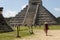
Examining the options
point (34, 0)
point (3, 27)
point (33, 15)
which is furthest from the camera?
point (34, 0)

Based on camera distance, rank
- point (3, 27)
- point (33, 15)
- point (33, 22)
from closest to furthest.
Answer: point (3, 27) < point (33, 22) < point (33, 15)

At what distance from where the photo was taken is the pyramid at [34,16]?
3041 inches

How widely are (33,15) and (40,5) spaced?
634 cm

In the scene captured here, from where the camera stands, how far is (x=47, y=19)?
78.4 metres

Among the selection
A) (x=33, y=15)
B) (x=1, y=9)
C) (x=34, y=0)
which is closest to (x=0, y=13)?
(x=1, y=9)

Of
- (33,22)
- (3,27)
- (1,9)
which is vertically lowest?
(33,22)

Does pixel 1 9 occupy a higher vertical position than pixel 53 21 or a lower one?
higher

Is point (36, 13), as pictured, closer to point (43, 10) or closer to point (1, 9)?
point (43, 10)

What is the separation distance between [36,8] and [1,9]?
52144 millimetres

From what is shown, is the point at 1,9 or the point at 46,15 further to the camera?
the point at 46,15

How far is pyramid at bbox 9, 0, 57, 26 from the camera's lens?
77250 millimetres

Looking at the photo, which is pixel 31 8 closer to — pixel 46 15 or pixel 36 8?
pixel 36 8

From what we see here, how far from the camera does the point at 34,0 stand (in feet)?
287

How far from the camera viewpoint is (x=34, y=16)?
262 feet
